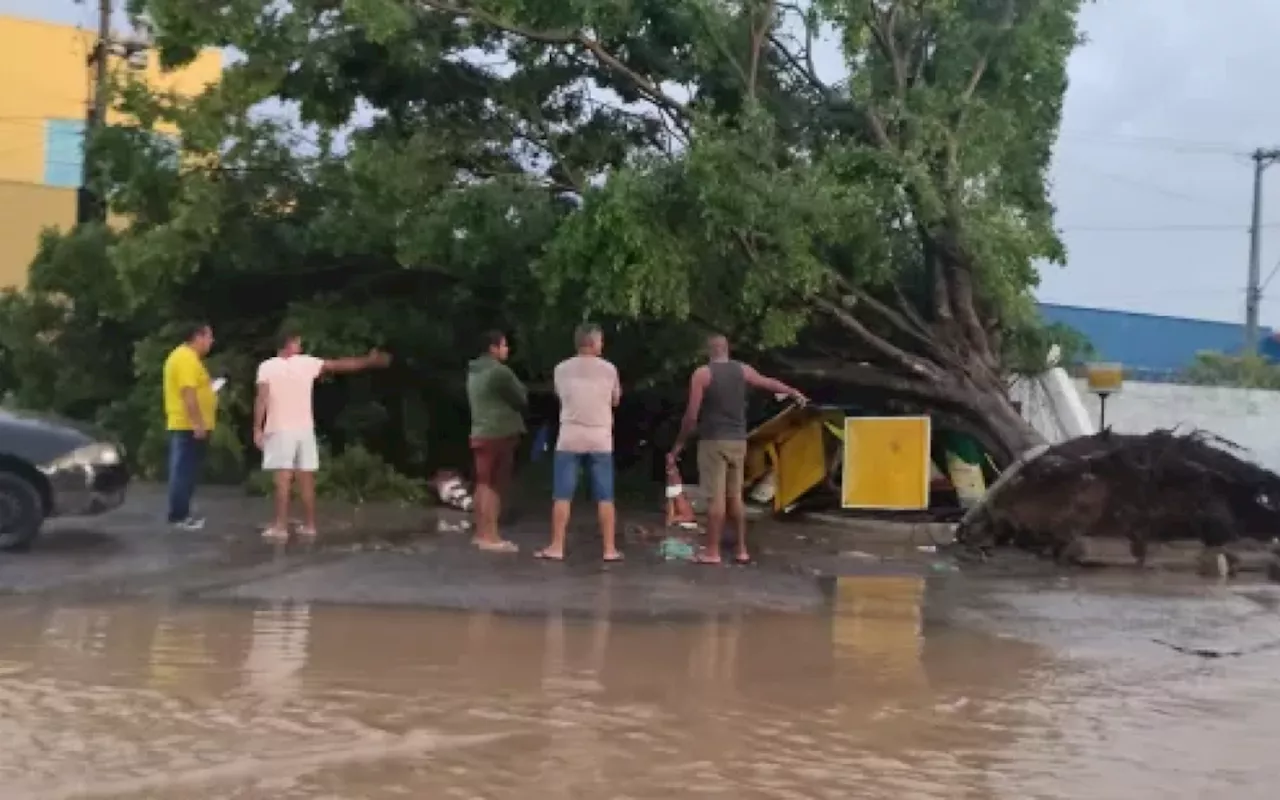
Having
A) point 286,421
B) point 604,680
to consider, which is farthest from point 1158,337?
point 604,680

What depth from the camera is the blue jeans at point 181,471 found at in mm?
12055

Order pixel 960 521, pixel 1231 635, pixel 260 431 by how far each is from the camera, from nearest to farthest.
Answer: pixel 1231 635, pixel 260 431, pixel 960 521

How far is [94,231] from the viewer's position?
17.2 meters

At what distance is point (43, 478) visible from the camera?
10.6m

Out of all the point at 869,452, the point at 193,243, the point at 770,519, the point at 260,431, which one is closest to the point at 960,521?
the point at 869,452

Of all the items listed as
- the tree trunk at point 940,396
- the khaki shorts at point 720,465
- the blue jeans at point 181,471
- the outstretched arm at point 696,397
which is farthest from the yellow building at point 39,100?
the khaki shorts at point 720,465

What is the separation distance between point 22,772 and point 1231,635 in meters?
6.68

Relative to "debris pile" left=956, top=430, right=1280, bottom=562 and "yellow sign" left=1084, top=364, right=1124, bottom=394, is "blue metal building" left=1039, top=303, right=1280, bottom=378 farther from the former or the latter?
"debris pile" left=956, top=430, right=1280, bottom=562

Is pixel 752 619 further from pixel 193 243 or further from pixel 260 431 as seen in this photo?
pixel 193 243

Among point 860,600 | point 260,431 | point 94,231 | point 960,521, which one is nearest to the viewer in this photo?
point 860,600

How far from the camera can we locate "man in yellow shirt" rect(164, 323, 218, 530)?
472 inches

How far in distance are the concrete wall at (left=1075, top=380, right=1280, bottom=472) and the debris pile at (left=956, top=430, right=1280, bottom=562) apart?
7264 millimetres

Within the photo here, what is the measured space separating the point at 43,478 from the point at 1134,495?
27.2 ft

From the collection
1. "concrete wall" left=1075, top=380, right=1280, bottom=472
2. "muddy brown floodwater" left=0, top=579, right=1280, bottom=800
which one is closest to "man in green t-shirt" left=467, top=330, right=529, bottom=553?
"muddy brown floodwater" left=0, top=579, right=1280, bottom=800
